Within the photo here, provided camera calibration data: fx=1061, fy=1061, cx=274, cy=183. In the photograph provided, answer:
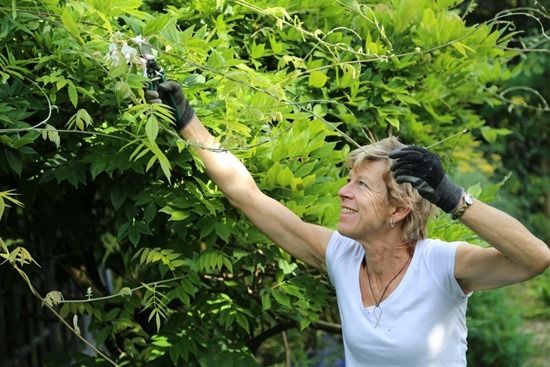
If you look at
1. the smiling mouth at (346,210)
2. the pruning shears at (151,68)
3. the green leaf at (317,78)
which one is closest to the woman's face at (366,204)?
the smiling mouth at (346,210)

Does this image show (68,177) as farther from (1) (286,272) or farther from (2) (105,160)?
(1) (286,272)


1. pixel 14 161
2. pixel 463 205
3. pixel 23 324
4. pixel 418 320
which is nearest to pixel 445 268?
pixel 418 320

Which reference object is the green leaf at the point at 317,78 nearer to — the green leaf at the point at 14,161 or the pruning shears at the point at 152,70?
the pruning shears at the point at 152,70

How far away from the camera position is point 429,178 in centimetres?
294

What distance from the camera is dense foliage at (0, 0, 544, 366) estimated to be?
329cm

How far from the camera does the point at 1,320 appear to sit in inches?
217

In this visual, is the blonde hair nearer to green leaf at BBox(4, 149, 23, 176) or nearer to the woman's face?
the woman's face

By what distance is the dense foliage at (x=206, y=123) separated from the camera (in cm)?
329

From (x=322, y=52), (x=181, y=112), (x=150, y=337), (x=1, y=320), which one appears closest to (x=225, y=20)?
(x=322, y=52)

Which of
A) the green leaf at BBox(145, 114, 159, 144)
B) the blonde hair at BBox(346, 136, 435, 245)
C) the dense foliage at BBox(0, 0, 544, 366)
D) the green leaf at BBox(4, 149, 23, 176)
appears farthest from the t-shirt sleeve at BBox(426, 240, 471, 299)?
the green leaf at BBox(4, 149, 23, 176)

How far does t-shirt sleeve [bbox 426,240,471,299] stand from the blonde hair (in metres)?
0.13

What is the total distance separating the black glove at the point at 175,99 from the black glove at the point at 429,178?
786mm

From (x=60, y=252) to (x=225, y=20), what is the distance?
146 centimetres

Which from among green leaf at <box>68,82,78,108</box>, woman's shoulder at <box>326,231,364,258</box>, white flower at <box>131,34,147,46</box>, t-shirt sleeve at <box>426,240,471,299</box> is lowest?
woman's shoulder at <box>326,231,364,258</box>
